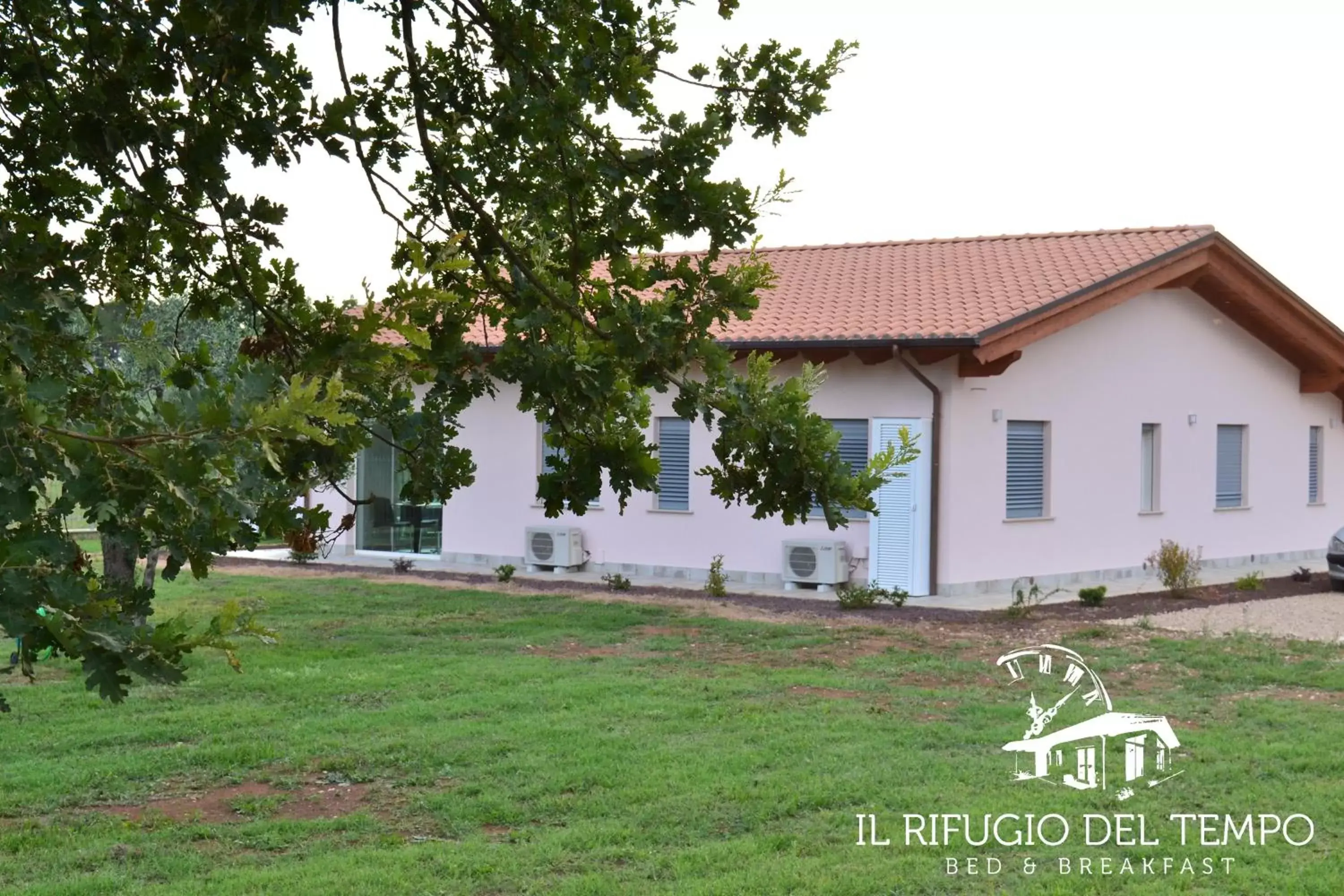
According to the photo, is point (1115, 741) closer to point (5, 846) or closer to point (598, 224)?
point (598, 224)

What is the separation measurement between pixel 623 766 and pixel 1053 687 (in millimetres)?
4587

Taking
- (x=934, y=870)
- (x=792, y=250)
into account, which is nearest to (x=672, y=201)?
(x=934, y=870)

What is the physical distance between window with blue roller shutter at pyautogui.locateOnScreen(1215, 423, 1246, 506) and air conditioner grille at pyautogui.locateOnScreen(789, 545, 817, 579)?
335 inches

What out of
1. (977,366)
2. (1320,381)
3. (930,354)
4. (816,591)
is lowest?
(816,591)

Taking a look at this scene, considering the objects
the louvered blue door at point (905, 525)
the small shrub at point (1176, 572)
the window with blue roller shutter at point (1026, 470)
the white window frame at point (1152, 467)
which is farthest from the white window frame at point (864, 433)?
the white window frame at point (1152, 467)

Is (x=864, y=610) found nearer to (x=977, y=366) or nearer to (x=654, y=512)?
(x=977, y=366)

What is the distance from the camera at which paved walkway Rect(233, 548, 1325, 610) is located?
17.2 metres

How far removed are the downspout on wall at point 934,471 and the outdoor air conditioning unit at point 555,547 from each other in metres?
5.25

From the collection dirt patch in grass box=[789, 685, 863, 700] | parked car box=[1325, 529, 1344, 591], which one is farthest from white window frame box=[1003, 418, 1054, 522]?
dirt patch in grass box=[789, 685, 863, 700]

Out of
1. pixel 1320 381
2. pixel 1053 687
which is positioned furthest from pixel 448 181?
pixel 1320 381

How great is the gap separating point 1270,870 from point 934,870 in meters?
1.43

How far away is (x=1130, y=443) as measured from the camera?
20.7 meters

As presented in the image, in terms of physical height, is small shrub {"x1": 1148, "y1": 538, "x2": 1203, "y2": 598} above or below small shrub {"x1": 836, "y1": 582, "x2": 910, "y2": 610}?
above

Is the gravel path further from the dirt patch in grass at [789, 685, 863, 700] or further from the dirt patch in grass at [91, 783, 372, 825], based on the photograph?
the dirt patch in grass at [91, 783, 372, 825]
